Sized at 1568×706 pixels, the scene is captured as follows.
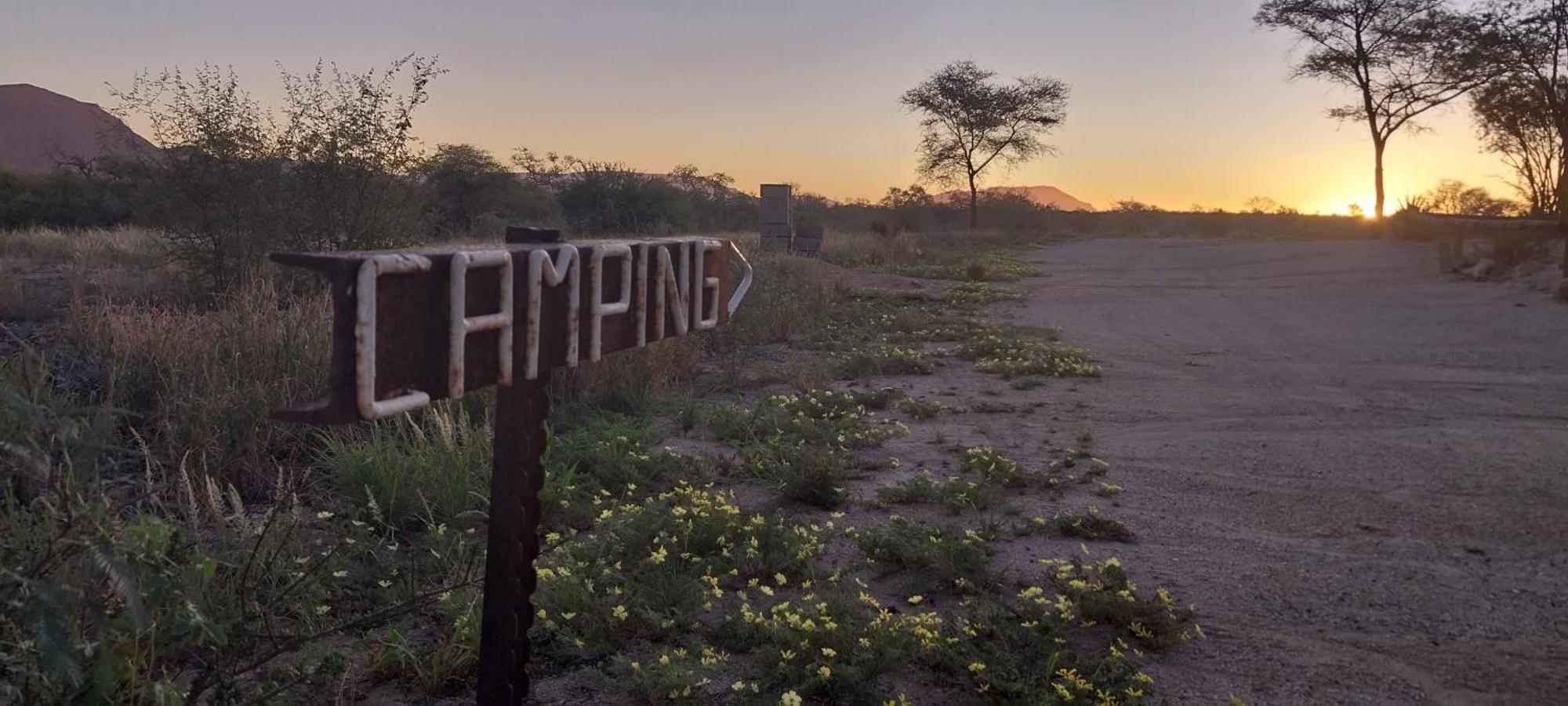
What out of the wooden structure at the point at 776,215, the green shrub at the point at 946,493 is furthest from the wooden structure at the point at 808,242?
the green shrub at the point at 946,493

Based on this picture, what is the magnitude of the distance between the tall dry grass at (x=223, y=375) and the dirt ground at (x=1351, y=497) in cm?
393

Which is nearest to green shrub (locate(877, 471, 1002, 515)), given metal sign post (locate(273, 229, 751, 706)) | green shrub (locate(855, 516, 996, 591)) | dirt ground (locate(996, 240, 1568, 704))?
green shrub (locate(855, 516, 996, 591))

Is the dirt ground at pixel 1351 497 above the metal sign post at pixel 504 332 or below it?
below

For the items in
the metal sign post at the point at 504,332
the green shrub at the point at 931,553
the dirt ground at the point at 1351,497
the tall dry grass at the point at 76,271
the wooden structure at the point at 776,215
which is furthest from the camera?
the wooden structure at the point at 776,215

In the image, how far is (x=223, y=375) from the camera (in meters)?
5.34

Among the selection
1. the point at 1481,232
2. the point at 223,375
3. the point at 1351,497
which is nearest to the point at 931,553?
the point at 1351,497

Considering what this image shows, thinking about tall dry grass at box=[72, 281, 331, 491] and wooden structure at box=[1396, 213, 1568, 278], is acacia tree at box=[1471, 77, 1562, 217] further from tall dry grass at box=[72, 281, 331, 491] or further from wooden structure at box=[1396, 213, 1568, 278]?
tall dry grass at box=[72, 281, 331, 491]

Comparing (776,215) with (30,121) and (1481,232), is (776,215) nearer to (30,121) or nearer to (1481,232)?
(1481,232)

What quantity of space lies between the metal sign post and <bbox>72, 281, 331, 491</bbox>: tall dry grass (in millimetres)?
2946

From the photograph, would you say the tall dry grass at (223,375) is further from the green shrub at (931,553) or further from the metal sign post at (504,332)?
the metal sign post at (504,332)

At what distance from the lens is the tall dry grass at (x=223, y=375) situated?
4.95 metres

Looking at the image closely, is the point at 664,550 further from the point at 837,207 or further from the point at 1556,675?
the point at 837,207

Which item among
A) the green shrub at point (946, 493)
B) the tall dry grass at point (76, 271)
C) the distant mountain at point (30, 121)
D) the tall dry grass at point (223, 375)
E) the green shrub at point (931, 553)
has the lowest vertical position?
the green shrub at point (931, 553)

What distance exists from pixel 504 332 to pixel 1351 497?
15.2ft
